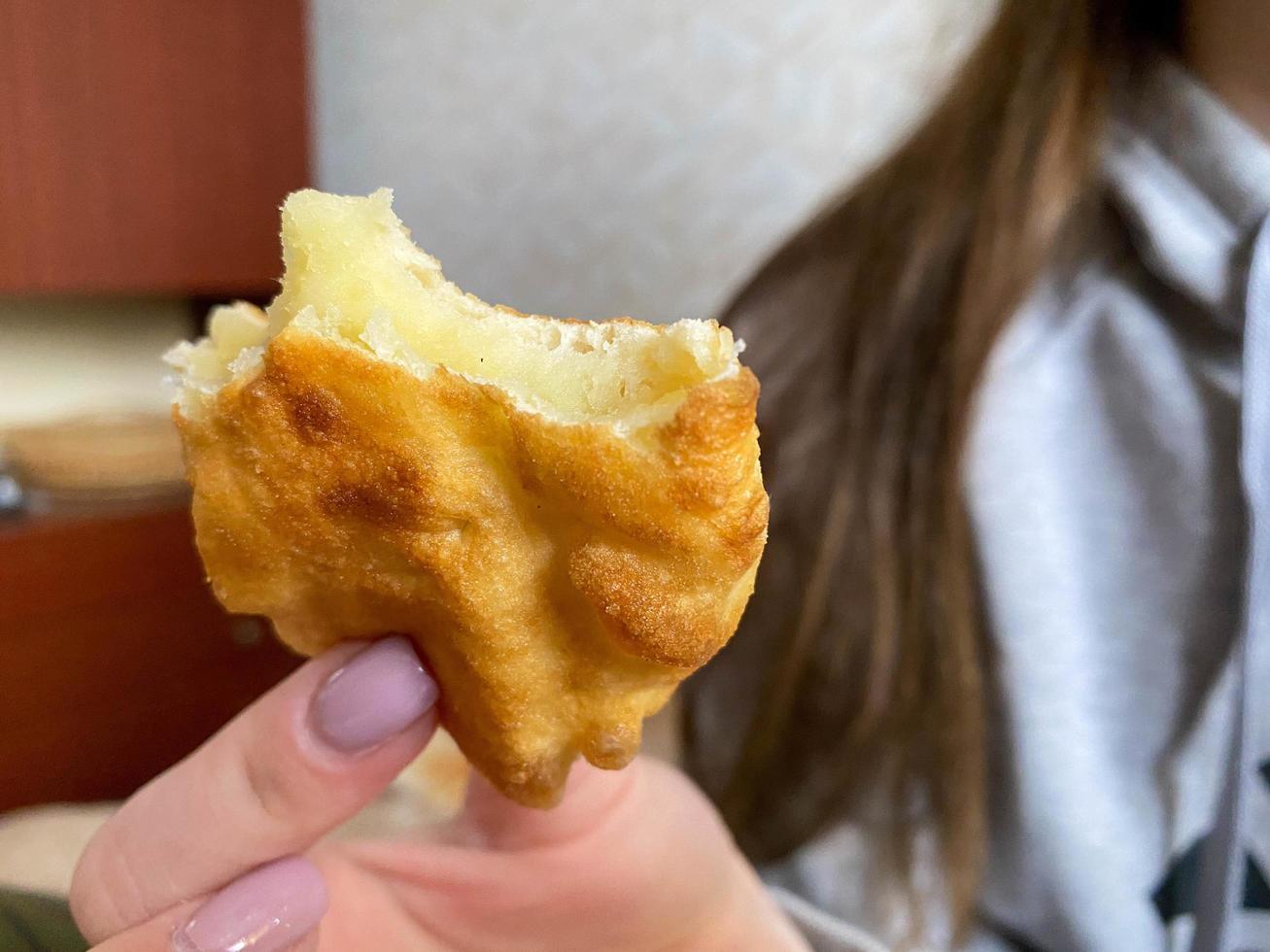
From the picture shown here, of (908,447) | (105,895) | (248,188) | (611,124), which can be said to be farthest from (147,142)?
(105,895)

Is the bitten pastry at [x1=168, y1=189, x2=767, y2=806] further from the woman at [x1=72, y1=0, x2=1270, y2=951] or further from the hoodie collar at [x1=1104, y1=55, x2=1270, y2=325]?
the hoodie collar at [x1=1104, y1=55, x2=1270, y2=325]

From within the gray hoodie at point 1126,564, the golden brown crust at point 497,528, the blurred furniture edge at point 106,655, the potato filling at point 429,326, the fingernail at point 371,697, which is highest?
the potato filling at point 429,326

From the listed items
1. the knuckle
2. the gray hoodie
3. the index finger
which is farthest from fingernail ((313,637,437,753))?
the gray hoodie

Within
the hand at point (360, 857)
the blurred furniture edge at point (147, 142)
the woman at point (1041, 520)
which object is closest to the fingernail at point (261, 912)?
the hand at point (360, 857)

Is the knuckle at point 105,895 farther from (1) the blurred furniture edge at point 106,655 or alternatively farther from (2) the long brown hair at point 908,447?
(1) the blurred furniture edge at point 106,655

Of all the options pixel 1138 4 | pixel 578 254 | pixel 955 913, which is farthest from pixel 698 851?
pixel 578 254

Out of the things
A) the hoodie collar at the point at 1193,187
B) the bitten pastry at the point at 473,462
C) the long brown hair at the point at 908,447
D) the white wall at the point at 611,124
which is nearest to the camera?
the bitten pastry at the point at 473,462
